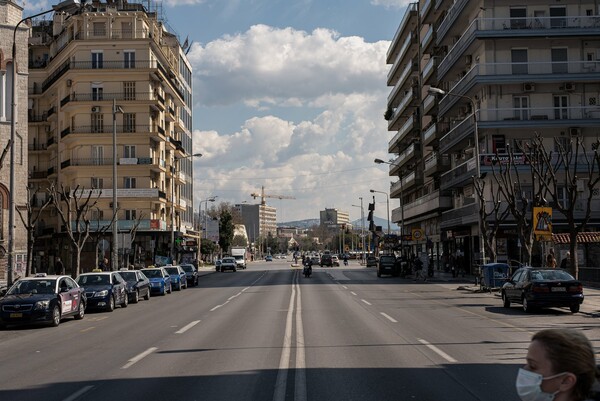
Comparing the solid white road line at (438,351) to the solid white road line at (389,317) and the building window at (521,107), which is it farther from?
the building window at (521,107)

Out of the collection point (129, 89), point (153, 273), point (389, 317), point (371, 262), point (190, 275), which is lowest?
point (389, 317)

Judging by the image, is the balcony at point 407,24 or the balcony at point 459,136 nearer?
the balcony at point 459,136

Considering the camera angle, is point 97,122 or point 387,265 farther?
point 97,122

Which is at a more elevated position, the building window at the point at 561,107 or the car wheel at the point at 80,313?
the building window at the point at 561,107

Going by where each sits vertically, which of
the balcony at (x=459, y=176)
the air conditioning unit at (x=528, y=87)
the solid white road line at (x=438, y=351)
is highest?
the air conditioning unit at (x=528, y=87)

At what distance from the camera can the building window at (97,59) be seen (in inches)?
2699

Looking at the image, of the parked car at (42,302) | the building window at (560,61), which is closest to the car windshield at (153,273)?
the parked car at (42,302)

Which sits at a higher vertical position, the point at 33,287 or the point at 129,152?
the point at 129,152

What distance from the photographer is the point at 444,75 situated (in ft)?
190

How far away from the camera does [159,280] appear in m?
37.7

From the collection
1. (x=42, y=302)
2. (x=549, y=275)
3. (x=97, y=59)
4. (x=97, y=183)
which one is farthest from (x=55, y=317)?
(x=97, y=59)

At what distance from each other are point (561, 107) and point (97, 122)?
42.1m

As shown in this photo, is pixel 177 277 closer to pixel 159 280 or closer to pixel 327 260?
pixel 159 280

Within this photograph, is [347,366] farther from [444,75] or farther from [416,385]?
[444,75]
